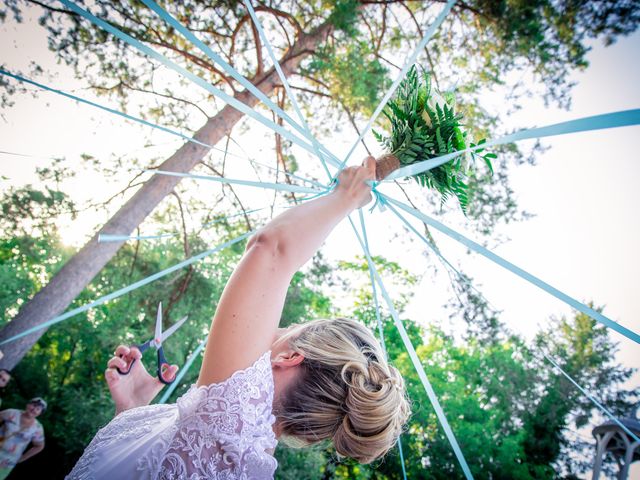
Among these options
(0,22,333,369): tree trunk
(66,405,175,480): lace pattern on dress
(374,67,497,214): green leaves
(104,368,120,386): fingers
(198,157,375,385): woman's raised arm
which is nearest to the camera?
(198,157,375,385): woman's raised arm

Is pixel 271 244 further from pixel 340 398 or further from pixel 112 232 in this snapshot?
pixel 112 232

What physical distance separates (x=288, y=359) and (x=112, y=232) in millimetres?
4185

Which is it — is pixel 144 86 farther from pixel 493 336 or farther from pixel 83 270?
pixel 493 336

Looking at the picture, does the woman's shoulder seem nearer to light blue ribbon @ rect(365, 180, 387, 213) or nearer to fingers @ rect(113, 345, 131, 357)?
light blue ribbon @ rect(365, 180, 387, 213)

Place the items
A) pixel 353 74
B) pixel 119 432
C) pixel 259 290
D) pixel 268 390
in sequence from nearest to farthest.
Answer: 1. pixel 259 290
2. pixel 268 390
3. pixel 119 432
4. pixel 353 74

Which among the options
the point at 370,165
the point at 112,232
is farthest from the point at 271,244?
the point at 112,232

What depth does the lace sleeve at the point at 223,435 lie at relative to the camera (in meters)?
1.01

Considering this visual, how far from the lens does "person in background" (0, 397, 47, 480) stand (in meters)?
5.18

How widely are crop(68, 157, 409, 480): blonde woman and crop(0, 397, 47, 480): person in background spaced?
5.85m

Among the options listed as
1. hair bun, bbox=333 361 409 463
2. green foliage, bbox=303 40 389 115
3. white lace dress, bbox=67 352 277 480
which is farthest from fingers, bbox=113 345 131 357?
green foliage, bbox=303 40 389 115

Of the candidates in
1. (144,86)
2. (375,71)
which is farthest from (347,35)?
(144,86)

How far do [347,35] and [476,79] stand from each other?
2784 mm

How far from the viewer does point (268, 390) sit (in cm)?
111

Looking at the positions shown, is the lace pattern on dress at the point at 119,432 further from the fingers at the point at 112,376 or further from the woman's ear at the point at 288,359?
the woman's ear at the point at 288,359
